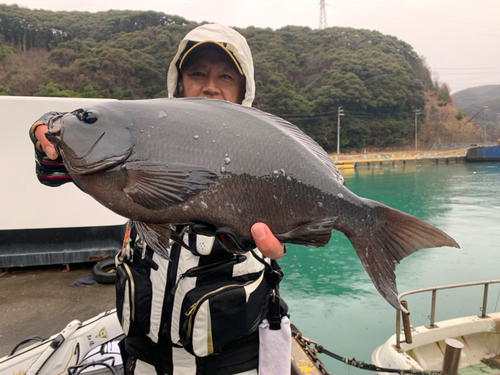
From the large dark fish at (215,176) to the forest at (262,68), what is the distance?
46.3 m

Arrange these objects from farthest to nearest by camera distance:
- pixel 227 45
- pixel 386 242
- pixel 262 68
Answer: pixel 262 68 < pixel 227 45 < pixel 386 242

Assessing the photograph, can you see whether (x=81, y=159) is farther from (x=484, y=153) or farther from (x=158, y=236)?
(x=484, y=153)

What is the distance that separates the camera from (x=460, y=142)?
196 feet

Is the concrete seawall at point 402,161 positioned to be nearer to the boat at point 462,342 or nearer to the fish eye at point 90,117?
the boat at point 462,342

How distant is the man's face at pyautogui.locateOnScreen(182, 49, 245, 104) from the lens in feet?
7.13

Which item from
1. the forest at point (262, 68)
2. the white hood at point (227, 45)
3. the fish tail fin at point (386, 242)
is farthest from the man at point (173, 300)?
the forest at point (262, 68)

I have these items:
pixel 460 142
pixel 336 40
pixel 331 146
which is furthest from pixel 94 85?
pixel 460 142

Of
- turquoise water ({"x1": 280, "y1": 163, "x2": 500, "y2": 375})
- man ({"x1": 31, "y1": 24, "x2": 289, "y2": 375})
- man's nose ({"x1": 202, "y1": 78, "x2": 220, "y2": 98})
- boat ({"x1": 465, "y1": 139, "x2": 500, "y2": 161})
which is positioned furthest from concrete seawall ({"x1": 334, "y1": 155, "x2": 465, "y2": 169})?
man ({"x1": 31, "y1": 24, "x2": 289, "y2": 375})

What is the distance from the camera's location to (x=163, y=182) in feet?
4.26

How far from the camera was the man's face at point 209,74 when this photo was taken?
2.17 m

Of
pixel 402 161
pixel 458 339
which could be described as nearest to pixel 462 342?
pixel 458 339

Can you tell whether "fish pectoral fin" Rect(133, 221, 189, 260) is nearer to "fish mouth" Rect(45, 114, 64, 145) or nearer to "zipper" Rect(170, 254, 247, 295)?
"zipper" Rect(170, 254, 247, 295)

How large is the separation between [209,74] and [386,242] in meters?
1.62

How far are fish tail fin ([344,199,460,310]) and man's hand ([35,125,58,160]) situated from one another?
1626mm
